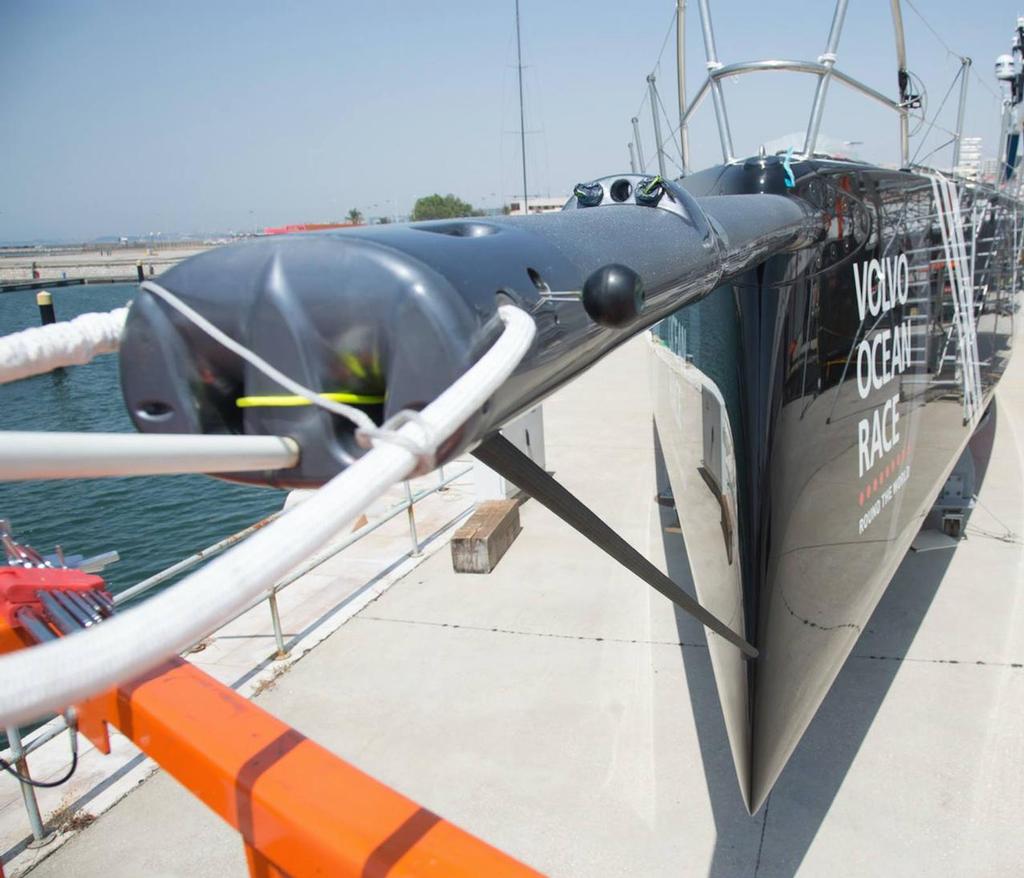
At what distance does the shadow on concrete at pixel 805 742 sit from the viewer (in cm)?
367

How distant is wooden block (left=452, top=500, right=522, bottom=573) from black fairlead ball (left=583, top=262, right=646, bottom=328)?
17.8 feet

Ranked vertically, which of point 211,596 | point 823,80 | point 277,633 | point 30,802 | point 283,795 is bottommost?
point 277,633

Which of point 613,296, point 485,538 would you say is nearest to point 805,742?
point 485,538

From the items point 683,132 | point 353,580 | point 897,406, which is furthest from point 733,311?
point 353,580

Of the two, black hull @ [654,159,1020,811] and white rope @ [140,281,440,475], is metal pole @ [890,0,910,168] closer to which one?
black hull @ [654,159,1020,811]

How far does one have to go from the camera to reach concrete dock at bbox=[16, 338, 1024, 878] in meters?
3.70

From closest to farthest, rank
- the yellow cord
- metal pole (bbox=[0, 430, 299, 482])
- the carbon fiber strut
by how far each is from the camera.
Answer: metal pole (bbox=[0, 430, 299, 482]) → the yellow cord → the carbon fiber strut

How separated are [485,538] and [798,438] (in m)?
3.59

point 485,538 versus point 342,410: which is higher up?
point 342,410

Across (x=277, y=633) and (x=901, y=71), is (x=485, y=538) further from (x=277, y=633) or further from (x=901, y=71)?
(x=901, y=71)

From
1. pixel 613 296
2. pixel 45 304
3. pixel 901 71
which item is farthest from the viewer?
pixel 45 304

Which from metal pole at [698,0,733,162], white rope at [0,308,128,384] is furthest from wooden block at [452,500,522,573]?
white rope at [0,308,128,384]

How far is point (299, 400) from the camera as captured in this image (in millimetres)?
1094

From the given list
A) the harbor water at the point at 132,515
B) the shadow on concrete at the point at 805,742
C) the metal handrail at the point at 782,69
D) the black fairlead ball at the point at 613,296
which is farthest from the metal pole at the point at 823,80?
the harbor water at the point at 132,515
